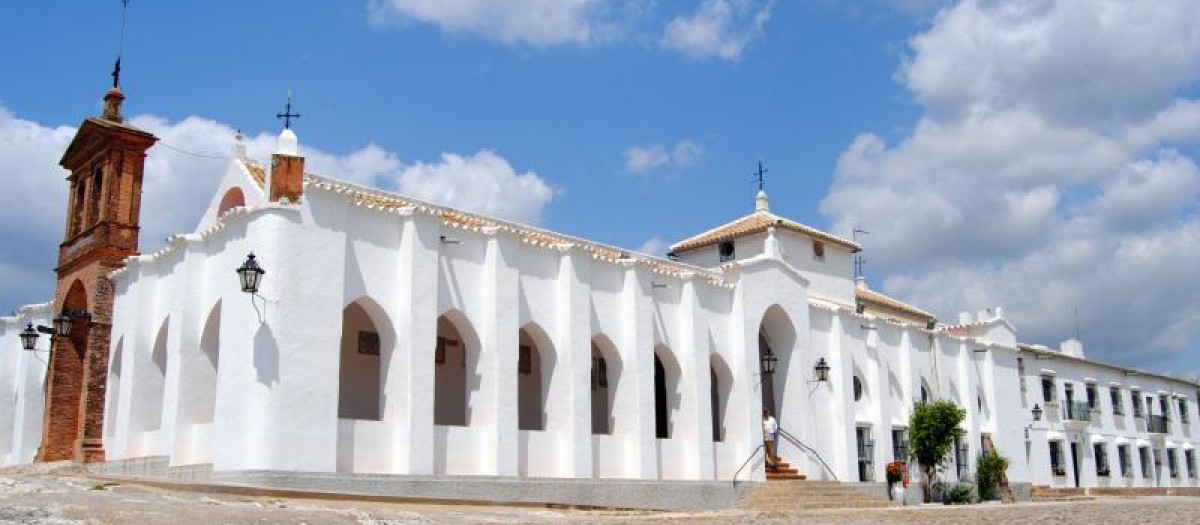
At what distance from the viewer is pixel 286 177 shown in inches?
653

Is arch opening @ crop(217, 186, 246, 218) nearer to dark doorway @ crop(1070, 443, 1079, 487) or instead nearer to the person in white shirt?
the person in white shirt

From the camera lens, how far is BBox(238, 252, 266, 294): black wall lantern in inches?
604

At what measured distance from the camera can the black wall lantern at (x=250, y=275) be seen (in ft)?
50.3

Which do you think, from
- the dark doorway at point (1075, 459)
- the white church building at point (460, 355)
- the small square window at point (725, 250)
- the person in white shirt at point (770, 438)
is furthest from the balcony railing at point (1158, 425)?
the person in white shirt at point (770, 438)

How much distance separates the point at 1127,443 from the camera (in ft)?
137

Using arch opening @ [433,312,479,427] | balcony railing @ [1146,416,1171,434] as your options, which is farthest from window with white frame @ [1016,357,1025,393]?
arch opening @ [433,312,479,427]

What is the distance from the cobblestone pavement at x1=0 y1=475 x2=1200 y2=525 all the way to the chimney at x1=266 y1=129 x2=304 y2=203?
15.6 ft

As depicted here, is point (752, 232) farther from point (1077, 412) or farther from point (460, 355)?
point (1077, 412)

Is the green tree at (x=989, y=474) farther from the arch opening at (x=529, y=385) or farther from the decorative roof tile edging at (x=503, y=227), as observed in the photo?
the arch opening at (x=529, y=385)

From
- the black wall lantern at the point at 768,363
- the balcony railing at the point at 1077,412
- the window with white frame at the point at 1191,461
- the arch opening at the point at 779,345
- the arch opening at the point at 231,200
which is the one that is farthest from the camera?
the window with white frame at the point at 1191,461

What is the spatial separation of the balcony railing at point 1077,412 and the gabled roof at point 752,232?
12.4 m

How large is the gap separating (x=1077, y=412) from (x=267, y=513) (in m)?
34.5

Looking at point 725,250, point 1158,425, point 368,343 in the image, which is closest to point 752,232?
point 725,250

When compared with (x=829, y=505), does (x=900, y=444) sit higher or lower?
higher
